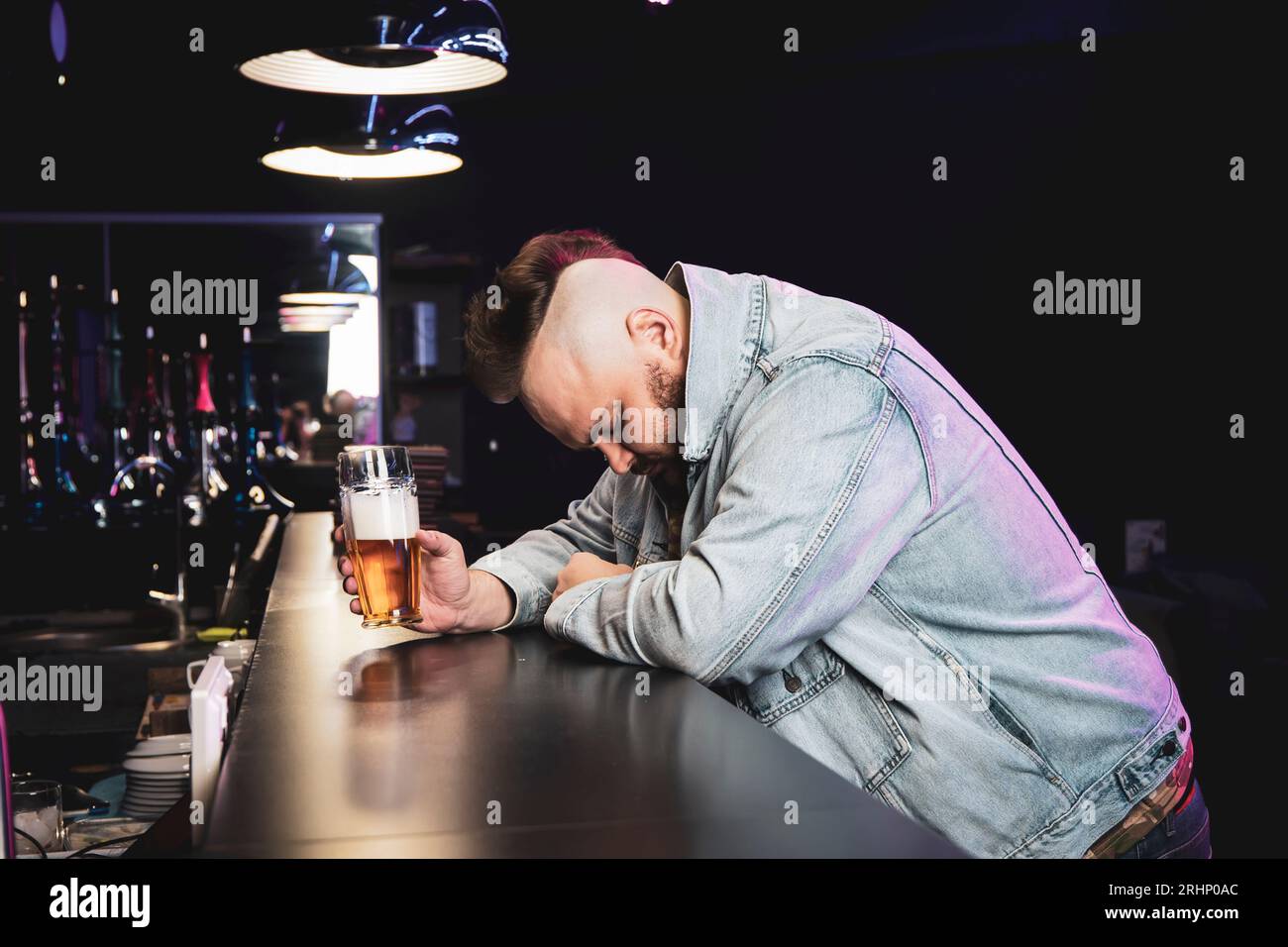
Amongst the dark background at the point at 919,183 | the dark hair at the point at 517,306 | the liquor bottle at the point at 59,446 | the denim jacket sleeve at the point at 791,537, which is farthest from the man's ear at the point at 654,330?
the liquor bottle at the point at 59,446

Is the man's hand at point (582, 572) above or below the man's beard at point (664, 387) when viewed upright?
below

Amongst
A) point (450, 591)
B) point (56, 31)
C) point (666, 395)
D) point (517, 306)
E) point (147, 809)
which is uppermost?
point (56, 31)

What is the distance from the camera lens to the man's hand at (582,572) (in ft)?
5.05

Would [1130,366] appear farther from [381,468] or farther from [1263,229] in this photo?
[381,468]

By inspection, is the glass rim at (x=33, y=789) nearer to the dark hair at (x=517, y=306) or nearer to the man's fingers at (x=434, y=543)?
the man's fingers at (x=434, y=543)

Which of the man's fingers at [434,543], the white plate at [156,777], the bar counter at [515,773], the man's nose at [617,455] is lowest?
the white plate at [156,777]

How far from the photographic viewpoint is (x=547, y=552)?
5.79ft

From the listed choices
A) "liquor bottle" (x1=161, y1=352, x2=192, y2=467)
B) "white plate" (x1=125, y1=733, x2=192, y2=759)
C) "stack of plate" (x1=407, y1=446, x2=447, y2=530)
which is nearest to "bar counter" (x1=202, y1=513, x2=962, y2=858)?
"white plate" (x1=125, y1=733, x2=192, y2=759)

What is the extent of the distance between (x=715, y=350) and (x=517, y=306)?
26 cm

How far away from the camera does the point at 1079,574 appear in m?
1.40

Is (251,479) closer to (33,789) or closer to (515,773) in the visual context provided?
(33,789)

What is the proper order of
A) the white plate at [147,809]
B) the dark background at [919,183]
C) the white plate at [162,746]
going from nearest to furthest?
the white plate at [147,809]
the white plate at [162,746]
the dark background at [919,183]

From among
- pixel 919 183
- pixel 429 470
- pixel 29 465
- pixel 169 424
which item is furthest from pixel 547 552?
pixel 169 424
